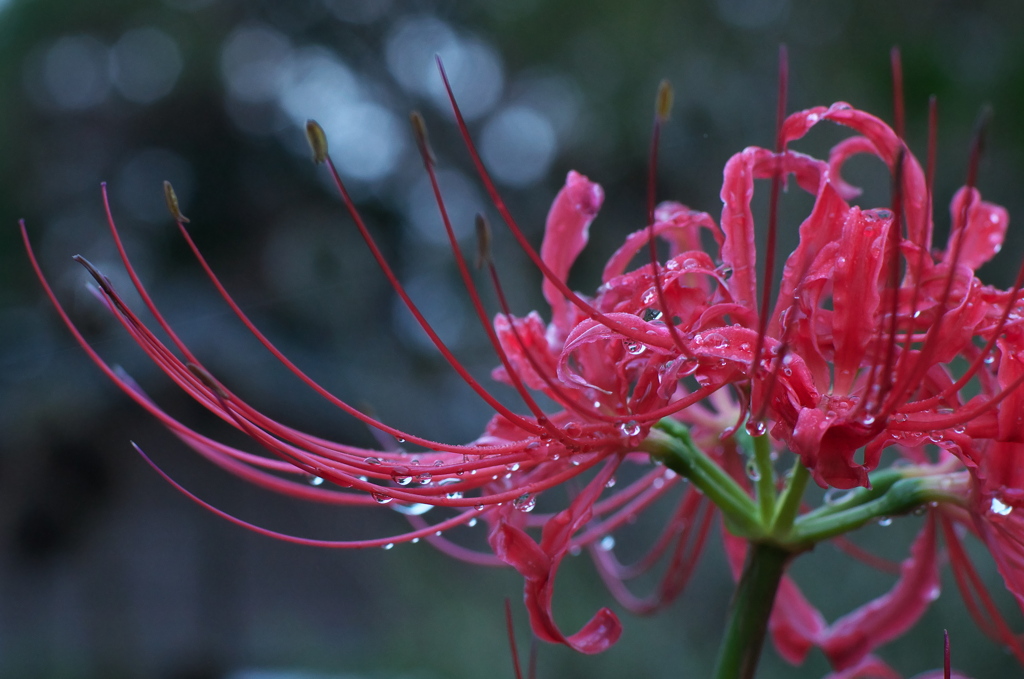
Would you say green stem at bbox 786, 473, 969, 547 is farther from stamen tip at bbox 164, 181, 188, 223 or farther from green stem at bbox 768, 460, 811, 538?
stamen tip at bbox 164, 181, 188, 223

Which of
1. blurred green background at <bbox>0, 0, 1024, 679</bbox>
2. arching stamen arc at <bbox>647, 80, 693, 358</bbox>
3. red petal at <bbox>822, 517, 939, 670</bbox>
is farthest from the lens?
blurred green background at <bbox>0, 0, 1024, 679</bbox>

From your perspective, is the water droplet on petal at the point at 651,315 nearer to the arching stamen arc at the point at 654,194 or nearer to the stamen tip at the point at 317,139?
the arching stamen arc at the point at 654,194

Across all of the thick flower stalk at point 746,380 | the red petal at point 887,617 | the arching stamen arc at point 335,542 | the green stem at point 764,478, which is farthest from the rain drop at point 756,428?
the red petal at point 887,617

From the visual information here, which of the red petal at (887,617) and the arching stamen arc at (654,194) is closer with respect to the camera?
the arching stamen arc at (654,194)

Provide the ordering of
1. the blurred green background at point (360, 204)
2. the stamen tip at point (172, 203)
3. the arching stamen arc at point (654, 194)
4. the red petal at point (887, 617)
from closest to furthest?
the arching stamen arc at point (654, 194) → the stamen tip at point (172, 203) → the red petal at point (887, 617) → the blurred green background at point (360, 204)

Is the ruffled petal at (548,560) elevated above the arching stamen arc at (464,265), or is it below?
below

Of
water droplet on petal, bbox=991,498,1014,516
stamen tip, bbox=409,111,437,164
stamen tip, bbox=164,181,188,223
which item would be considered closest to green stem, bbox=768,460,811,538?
water droplet on petal, bbox=991,498,1014,516

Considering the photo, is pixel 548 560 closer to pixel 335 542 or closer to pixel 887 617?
pixel 335 542

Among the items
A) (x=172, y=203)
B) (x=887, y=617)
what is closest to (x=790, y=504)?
(x=887, y=617)
